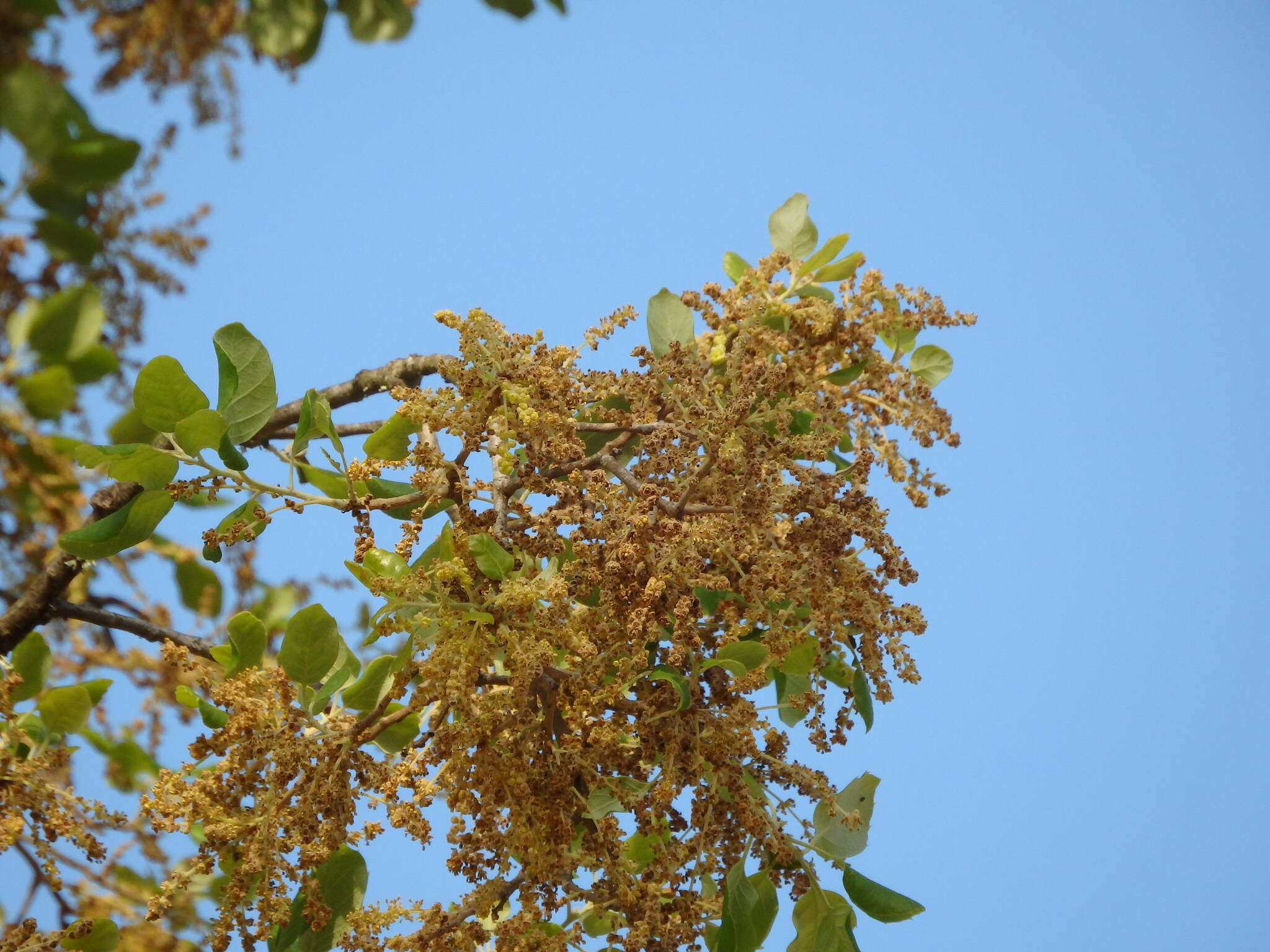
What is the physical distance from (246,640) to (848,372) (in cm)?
87

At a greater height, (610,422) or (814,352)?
(814,352)

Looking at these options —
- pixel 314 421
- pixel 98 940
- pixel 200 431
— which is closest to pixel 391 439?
pixel 314 421

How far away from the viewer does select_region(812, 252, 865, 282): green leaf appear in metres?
1.78

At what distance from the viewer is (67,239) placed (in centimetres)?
71

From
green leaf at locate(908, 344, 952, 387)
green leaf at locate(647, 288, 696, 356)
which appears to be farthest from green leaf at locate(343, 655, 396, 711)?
green leaf at locate(908, 344, 952, 387)

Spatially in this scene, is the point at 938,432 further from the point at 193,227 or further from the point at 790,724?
the point at 193,227

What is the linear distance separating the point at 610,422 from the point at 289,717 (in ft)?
1.70

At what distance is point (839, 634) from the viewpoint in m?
1.39

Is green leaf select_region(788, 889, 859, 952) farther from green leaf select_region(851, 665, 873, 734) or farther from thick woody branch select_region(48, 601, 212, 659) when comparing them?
thick woody branch select_region(48, 601, 212, 659)

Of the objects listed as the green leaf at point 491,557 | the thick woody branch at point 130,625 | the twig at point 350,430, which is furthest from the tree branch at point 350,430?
the green leaf at point 491,557

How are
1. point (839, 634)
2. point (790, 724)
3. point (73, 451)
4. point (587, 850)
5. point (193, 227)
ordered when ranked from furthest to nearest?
1. point (790, 724)
2. point (839, 634)
3. point (587, 850)
4. point (73, 451)
5. point (193, 227)

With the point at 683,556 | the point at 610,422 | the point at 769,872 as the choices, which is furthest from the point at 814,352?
the point at 769,872

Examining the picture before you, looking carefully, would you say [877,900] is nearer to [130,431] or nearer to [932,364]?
[932,364]

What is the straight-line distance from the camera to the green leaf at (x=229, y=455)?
135 cm
